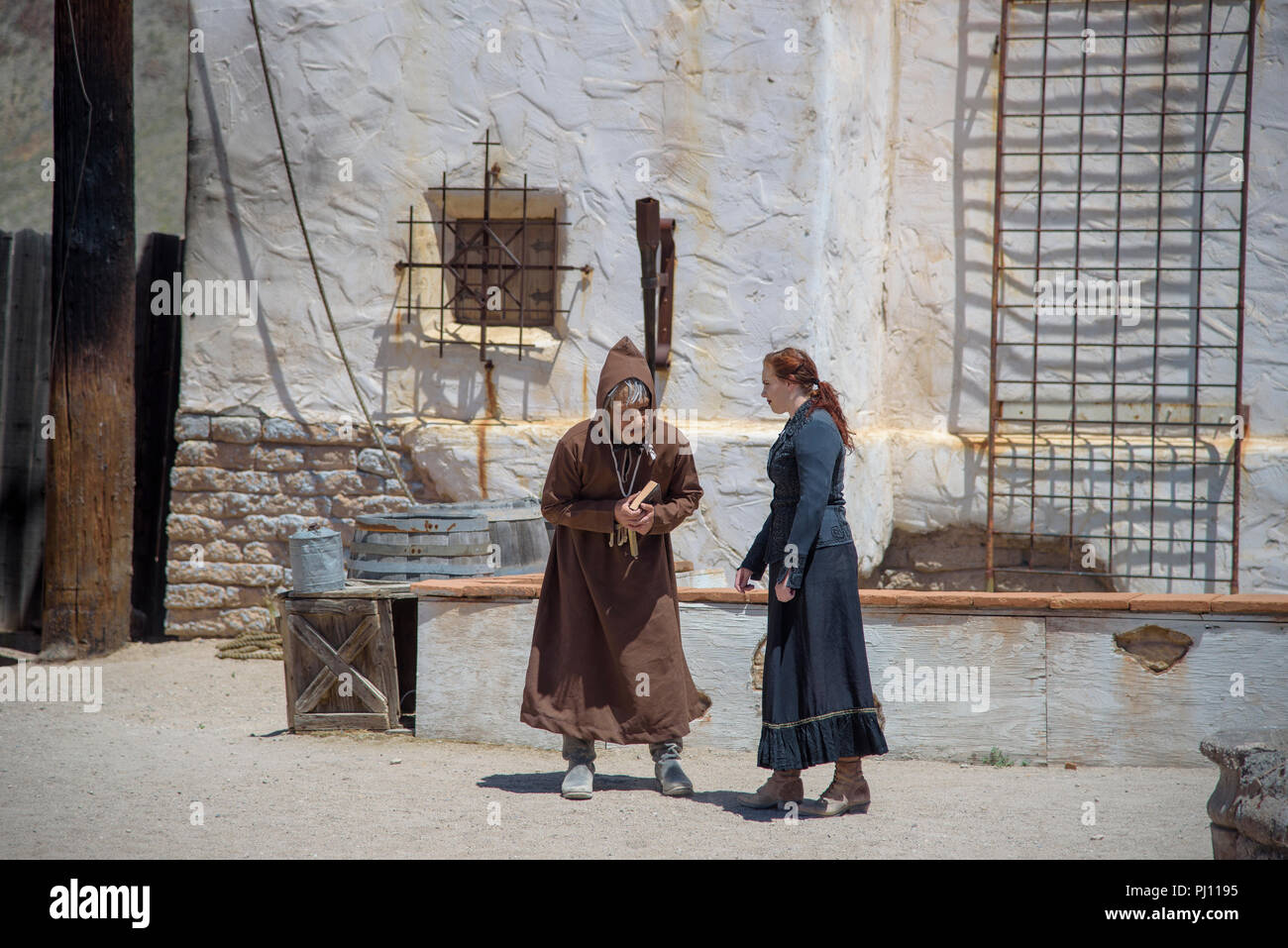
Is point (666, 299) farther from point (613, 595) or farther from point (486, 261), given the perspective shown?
point (613, 595)

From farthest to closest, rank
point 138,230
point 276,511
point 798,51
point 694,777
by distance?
point 138,230
point 276,511
point 798,51
point 694,777

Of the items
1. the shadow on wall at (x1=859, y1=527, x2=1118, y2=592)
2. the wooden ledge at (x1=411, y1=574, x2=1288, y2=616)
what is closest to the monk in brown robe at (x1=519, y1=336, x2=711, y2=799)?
the wooden ledge at (x1=411, y1=574, x2=1288, y2=616)

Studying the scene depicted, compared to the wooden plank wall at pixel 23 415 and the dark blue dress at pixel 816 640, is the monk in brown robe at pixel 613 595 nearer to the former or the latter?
the dark blue dress at pixel 816 640

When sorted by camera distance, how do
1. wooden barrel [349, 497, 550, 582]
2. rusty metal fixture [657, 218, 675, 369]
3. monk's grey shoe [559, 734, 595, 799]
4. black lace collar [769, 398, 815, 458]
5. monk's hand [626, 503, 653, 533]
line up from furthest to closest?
rusty metal fixture [657, 218, 675, 369]
wooden barrel [349, 497, 550, 582]
monk's grey shoe [559, 734, 595, 799]
monk's hand [626, 503, 653, 533]
black lace collar [769, 398, 815, 458]

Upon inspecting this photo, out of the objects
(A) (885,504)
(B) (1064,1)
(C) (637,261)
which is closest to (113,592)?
(C) (637,261)

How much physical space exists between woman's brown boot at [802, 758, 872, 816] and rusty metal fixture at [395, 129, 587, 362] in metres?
3.59

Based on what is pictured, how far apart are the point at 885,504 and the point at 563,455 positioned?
3.39 metres

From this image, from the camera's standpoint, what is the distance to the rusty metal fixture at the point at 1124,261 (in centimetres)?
675

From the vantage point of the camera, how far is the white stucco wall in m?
6.64

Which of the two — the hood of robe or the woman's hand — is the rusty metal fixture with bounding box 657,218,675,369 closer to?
the hood of robe

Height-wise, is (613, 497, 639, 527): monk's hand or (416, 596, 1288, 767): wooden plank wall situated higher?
(613, 497, 639, 527): monk's hand

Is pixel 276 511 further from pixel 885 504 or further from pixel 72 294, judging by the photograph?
pixel 885 504

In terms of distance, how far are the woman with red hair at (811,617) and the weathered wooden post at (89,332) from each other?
14.7ft

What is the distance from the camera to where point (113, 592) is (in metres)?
6.75
